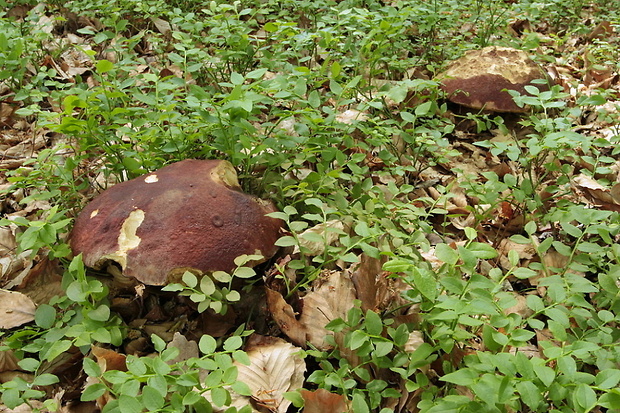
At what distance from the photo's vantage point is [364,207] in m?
2.63

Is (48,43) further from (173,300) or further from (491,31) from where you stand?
(491,31)

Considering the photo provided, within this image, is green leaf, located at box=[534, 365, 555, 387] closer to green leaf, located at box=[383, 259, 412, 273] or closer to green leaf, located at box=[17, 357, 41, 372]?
green leaf, located at box=[383, 259, 412, 273]

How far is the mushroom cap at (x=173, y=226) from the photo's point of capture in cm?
203

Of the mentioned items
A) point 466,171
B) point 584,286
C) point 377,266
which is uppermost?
point 584,286

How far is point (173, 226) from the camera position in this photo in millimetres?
2098

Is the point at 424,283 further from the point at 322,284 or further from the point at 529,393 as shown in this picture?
the point at 322,284

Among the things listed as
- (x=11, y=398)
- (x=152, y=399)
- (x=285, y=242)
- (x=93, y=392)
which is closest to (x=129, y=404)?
(x=152, y=399)

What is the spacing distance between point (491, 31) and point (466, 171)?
1.82 m

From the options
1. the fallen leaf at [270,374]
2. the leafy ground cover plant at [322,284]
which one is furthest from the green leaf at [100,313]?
the fallen leaf at [270,374]

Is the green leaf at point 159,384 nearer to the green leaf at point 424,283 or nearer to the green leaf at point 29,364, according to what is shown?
the green leaf at point 29,364

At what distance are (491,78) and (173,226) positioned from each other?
254cm

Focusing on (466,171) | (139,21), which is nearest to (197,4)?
(139,21)

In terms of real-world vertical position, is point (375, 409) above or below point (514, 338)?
below

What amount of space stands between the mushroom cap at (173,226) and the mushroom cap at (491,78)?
1932 millimetres
